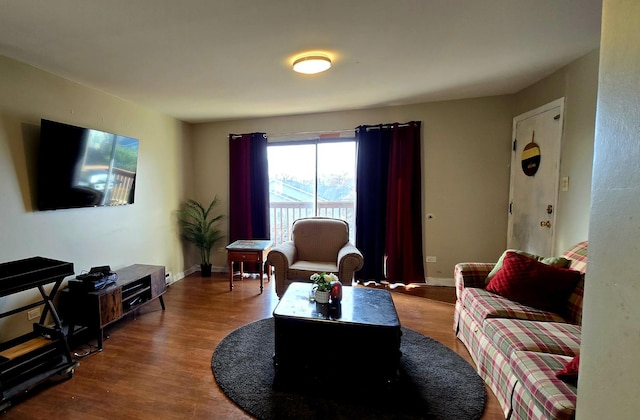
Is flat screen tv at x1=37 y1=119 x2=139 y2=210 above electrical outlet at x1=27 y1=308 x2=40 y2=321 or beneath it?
above

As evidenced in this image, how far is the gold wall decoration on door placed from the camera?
119 inches

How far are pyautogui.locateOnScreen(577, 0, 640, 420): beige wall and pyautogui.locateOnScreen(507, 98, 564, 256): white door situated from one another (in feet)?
8.38

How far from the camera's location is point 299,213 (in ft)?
14.4

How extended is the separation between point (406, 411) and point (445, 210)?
263 centimetres

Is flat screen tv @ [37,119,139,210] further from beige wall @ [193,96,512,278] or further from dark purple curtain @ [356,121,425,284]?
dark purple curtain @ [356,121,425,284]

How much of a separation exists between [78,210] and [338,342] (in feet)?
8.90

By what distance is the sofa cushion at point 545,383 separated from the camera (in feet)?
3.83

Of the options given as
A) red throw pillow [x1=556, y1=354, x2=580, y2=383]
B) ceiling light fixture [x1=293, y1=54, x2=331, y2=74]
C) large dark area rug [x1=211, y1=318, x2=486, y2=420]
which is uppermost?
ceiling light fixture [x1=293, y1=54, x2=331, y2=74]

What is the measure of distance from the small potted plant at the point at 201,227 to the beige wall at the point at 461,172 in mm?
2430

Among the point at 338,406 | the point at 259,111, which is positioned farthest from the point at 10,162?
the point at 338,406

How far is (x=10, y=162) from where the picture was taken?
2.24 metres

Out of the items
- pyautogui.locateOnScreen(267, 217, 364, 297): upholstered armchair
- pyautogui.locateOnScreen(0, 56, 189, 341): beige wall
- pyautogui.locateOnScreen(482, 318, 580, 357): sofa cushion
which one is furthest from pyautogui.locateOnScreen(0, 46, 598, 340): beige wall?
pyautogui.locateOnScreen(267, 217, 364, 297): upholstered armchair

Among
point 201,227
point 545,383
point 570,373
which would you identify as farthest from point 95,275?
point 570,373

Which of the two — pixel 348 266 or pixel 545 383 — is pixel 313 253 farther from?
pixel 545 383
